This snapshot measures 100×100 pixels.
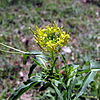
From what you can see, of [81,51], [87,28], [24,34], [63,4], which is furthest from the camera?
[63,4]

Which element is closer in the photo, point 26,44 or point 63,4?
point 26,44

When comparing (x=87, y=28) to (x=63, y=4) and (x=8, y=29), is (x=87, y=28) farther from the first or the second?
(x=8, y=29)

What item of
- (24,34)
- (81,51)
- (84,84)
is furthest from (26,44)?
(84,84)

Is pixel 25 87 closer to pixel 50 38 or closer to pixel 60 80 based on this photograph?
pixel 60 80

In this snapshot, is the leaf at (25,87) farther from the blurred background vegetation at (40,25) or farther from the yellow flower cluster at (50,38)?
the blurred background vegetation at (40,25)

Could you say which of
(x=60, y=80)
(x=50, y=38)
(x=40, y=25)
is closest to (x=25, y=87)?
(x=60, y=80)

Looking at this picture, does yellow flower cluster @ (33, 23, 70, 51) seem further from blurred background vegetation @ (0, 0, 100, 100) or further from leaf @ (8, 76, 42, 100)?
blurred background vegetation @ (0, 0, 100, 100)
